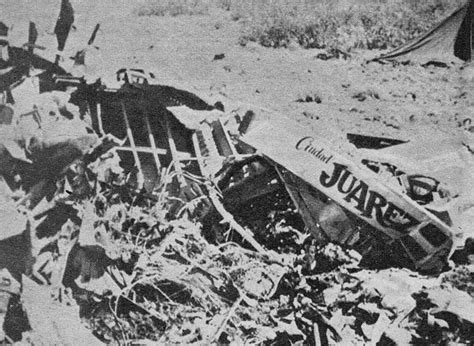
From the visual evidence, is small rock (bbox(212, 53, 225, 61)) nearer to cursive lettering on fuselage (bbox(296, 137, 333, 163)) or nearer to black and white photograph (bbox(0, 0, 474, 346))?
black and white photograph (bbox(0, 0, 474, 346))

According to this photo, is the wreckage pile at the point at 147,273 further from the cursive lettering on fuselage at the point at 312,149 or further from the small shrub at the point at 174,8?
the small shrub at the point at 174,8

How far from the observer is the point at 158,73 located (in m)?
2.65

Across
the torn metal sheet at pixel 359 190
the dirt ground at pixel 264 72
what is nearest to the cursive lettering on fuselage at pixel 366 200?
the torn metal sheet at pixel 359 190

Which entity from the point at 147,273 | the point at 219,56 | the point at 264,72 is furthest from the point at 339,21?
the point at 147,273

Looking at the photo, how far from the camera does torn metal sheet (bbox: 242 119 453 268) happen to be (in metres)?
2.18

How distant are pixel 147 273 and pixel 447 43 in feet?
6.16

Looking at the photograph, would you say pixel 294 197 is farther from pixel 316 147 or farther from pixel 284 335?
pixel 284 335

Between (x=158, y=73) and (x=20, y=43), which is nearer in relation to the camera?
(x=20, y=43)

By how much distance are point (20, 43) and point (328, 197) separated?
1665 millimetres

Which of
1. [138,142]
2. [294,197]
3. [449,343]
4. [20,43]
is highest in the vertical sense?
[20,43]

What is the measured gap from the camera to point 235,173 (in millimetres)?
2453

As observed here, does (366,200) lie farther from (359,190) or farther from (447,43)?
(447,43)

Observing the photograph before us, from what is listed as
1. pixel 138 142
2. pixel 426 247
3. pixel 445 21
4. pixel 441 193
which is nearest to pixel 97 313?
pixel 138 142

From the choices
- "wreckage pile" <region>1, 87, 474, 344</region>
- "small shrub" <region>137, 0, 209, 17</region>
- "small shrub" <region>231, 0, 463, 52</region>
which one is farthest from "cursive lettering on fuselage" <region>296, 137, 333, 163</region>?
"small shrub" <region>137, 0, 209, 17</region>
